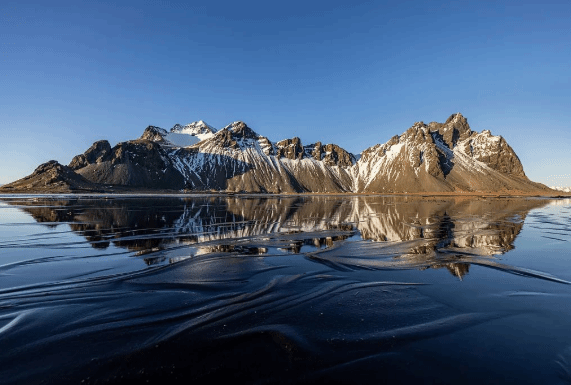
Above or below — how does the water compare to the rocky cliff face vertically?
below

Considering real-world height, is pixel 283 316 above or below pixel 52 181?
below

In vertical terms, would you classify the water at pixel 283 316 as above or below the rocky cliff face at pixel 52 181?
below

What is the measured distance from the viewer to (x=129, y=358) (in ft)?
20.3

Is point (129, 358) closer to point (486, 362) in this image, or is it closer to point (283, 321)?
point (283, 321)

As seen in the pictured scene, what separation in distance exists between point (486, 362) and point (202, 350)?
637cm

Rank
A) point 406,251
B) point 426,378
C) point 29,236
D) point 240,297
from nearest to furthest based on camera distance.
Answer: point 426,378 < point 240,297 < point 406,251 < point 29,236

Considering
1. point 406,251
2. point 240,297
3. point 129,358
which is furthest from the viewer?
point 406,251

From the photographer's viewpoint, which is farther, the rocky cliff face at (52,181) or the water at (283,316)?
the rocky cliff face at (52,181)

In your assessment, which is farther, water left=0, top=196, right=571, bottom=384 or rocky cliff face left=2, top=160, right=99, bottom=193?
rocky cliff face left=2, top=160, right=99, bottom=193

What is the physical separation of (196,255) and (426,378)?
12.9 meters

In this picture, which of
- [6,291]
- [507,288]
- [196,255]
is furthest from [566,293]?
[6,291]

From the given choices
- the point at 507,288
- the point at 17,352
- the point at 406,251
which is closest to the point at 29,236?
the point at 17,352

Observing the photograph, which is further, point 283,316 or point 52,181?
point 52,181

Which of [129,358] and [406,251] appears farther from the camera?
[406,251]
